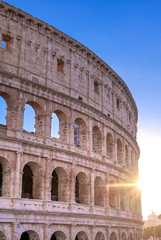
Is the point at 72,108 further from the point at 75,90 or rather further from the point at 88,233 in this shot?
the point at 88,233

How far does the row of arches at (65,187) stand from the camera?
22.2 m

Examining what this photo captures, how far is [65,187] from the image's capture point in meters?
24.1

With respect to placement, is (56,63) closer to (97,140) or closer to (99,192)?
(97,140)

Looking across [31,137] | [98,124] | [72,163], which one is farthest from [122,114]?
[31,137]

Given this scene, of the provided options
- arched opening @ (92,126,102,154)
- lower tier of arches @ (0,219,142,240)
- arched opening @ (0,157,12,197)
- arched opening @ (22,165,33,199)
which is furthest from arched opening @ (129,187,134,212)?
arched opening @ (0,157,12,197)

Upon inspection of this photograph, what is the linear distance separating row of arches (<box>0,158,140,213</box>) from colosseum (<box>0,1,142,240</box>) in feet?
0.21

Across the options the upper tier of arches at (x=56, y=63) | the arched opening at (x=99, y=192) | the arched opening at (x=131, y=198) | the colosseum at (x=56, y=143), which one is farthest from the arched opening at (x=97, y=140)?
the arched opening at (x=131, y=198)

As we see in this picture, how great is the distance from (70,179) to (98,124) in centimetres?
605

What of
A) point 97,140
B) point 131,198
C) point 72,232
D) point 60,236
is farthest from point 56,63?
point 131,198

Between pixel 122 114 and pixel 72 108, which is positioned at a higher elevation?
pixel 122 114

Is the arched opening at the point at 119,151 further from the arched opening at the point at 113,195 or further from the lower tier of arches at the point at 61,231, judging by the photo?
the lower tier of arches at the point at 61,231

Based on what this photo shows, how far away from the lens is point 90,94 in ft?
93.4

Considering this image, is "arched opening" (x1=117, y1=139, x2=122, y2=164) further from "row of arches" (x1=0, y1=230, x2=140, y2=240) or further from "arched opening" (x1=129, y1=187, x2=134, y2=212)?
"row of arches" (x1=0, y1=230, x2=140, y2=240)

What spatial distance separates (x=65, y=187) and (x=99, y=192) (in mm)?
4717
